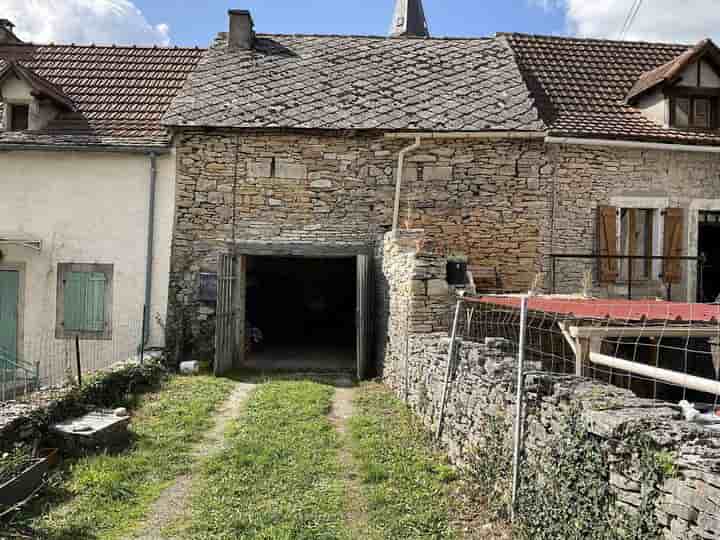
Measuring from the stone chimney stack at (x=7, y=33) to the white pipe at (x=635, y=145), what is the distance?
13146 millimetres

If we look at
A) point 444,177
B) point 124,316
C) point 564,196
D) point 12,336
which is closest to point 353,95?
point 444,177

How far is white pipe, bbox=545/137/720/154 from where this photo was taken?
40.1 ft

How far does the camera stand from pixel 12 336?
1270 cm

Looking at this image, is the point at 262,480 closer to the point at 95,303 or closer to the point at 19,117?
the point at 95,303

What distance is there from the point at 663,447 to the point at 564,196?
9686 millimetres

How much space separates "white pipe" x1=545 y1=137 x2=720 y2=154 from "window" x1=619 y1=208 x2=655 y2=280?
1.21 m

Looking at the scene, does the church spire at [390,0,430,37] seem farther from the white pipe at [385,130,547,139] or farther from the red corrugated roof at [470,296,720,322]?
the red corrugated roof at [470,296,720,322]

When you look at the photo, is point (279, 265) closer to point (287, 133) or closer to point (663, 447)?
point (287, 133)

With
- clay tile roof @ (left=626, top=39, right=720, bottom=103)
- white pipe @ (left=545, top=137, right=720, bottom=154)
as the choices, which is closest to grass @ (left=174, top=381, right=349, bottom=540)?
white pipe @ (left=545, top=137, right=720, bottom=154)

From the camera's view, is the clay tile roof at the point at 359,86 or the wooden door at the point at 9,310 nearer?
the clay tile roof at the point at 359,86

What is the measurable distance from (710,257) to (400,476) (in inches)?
454

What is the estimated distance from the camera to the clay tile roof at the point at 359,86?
12.4 meters

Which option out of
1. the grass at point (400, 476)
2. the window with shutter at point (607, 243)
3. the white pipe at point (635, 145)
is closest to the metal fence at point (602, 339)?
the grass at point (400, 476)

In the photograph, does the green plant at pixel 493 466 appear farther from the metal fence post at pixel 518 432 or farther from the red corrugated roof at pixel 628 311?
the red corrugated roof at pixel 628 311
